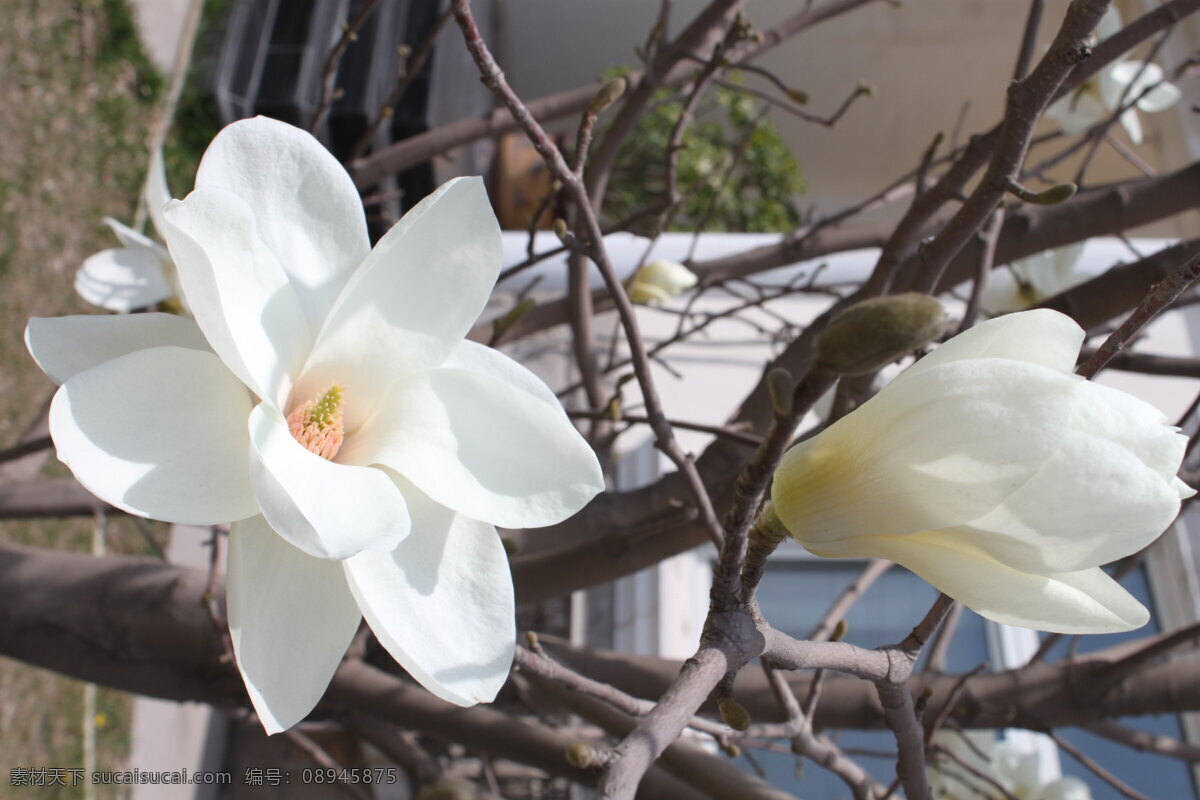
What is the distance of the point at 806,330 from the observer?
3.17 ft

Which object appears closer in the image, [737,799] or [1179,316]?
[737,799]

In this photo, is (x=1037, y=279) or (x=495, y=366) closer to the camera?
(x=495, y=366)

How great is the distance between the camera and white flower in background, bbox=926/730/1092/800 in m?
1.29

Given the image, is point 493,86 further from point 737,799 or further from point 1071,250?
point 1071,250

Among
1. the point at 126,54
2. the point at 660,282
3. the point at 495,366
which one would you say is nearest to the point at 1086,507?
the point at 495,366

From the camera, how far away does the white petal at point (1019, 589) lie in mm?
407

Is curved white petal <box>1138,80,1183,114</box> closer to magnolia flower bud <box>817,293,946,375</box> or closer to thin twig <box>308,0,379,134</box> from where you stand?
thin twig <box>308,0,379,134</box>

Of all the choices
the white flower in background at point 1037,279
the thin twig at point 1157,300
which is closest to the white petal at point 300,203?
the thin twig at point 1157,300

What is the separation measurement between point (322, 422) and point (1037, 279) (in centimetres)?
104

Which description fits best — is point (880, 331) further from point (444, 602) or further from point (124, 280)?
point (124, 280)

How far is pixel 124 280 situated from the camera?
0.94 meters

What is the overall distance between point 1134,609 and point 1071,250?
981mm

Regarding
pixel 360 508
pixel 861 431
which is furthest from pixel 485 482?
pixel 861 431

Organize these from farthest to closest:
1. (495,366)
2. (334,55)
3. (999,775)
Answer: (999,775), (334,55), (495,366)
